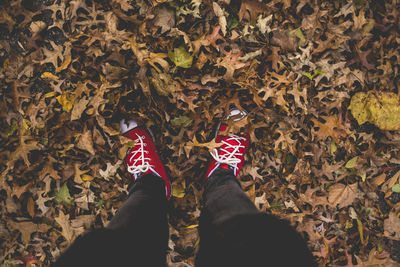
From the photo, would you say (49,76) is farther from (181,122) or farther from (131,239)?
(131,239)

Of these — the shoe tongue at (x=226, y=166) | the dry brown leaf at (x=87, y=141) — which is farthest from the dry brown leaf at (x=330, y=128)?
the dry brown leaf at (x=87, y=141)

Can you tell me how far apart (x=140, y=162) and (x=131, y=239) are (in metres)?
0.84

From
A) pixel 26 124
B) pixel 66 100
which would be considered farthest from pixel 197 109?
pixel 26 124

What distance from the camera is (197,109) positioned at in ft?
6.34

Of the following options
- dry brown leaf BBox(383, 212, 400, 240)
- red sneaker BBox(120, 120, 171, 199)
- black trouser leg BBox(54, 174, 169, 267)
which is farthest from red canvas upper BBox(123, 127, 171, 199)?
dry brown leaf BBox(383, 212, 400, 240)

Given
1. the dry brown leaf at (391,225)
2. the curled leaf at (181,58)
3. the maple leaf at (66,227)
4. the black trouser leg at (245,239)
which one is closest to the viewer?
the black trouser leg at (245,239)

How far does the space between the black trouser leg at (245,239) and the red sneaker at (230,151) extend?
52 cm

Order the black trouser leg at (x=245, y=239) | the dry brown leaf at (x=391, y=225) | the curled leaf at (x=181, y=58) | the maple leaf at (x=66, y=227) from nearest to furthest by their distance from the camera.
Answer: the black trouser leg at (x=245, y=239)
the curled leaf at (x=181, y=58)
the maple leaf at (x=66, y=227)
the dry brown leaf at (x=391, y=225)

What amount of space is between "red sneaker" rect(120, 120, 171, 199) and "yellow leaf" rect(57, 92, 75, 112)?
43 cm

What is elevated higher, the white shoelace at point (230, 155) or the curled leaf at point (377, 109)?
the curled leaf at point (377, 109)

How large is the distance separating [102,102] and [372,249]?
2637 millimetres

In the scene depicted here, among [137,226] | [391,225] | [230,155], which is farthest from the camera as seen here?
[391,225]

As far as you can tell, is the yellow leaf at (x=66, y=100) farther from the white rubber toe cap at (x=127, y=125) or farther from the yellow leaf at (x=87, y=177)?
the yellow leaf at (x=87, y=177)

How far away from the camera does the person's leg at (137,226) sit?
0.99 metres
